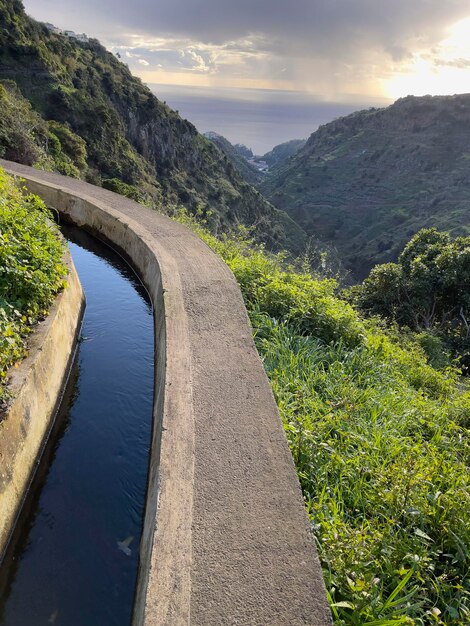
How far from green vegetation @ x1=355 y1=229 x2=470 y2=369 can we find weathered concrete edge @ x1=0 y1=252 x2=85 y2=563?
1106 centimetres

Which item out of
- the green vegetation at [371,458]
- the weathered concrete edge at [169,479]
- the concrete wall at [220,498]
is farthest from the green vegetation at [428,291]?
the concrete wall at [220,498]

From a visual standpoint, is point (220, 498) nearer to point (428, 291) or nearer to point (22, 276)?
point (22, 276)

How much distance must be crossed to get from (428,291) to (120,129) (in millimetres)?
38795

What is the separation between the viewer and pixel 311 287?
8.05 meters

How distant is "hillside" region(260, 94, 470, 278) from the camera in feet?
267

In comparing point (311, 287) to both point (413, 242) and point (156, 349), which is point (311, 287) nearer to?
point (156, 349)

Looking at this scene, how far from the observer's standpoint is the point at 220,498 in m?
3.56

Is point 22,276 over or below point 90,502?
over

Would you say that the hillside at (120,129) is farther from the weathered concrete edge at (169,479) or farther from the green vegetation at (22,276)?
the weathered concrete edge at (169,479)

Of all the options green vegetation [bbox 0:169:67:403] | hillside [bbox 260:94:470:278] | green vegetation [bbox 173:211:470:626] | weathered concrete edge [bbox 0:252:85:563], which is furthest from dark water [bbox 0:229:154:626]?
hillside [bbox 260:94:470:278]

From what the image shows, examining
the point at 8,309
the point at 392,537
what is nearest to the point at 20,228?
the point at 8,309

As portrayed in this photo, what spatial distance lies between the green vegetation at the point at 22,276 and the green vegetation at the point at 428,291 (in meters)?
11.0

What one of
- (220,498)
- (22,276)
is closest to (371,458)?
(220,498)

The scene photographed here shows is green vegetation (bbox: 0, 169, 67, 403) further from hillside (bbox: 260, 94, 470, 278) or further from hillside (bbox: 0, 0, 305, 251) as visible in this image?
hillside (bbox: 260, 94, 470, 278)
